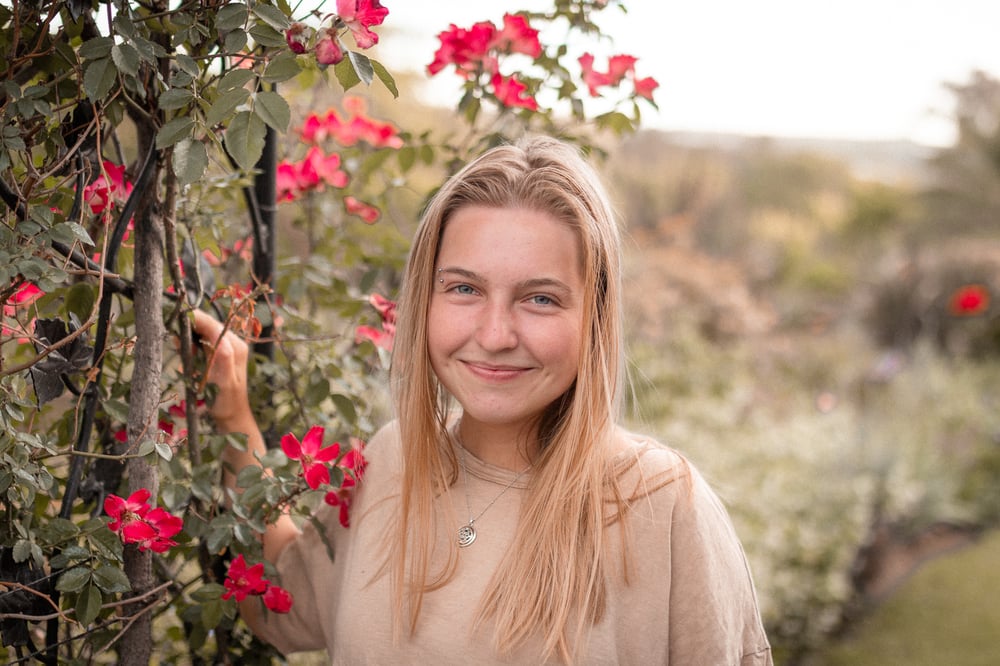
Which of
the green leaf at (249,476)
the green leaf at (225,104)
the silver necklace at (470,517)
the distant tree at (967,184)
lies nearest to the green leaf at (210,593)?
the green leaf at (249,476)

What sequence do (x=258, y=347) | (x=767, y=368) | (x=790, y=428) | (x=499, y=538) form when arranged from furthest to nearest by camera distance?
(x=767, y=368)
(x=790, y=428)
(x=258, y=347)
(x=499, y=538)

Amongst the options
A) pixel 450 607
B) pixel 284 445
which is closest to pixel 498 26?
pixel 284 445

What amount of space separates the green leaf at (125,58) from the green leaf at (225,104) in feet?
0.38

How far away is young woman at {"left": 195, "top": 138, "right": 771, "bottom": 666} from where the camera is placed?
4.06ft

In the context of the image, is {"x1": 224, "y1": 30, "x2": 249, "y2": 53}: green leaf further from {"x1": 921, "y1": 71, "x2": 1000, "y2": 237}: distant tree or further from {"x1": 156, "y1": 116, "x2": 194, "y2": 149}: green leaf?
{"x1": 921, "y1": 71, "x2": 1000, "y2": 237}: distant tree

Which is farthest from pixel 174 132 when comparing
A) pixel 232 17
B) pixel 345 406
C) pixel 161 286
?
pixel 345 406

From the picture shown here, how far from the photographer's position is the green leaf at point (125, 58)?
0.89 metres

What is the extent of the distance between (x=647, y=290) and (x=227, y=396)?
705cm

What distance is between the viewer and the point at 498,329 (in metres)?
1.23

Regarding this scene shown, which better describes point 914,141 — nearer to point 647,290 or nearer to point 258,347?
point 647,290

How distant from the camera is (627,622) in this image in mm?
1237

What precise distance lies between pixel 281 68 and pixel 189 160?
0.14 metres

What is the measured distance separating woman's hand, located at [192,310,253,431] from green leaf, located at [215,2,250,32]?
52cm

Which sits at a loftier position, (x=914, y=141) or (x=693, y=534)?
(x=914, y=141)
